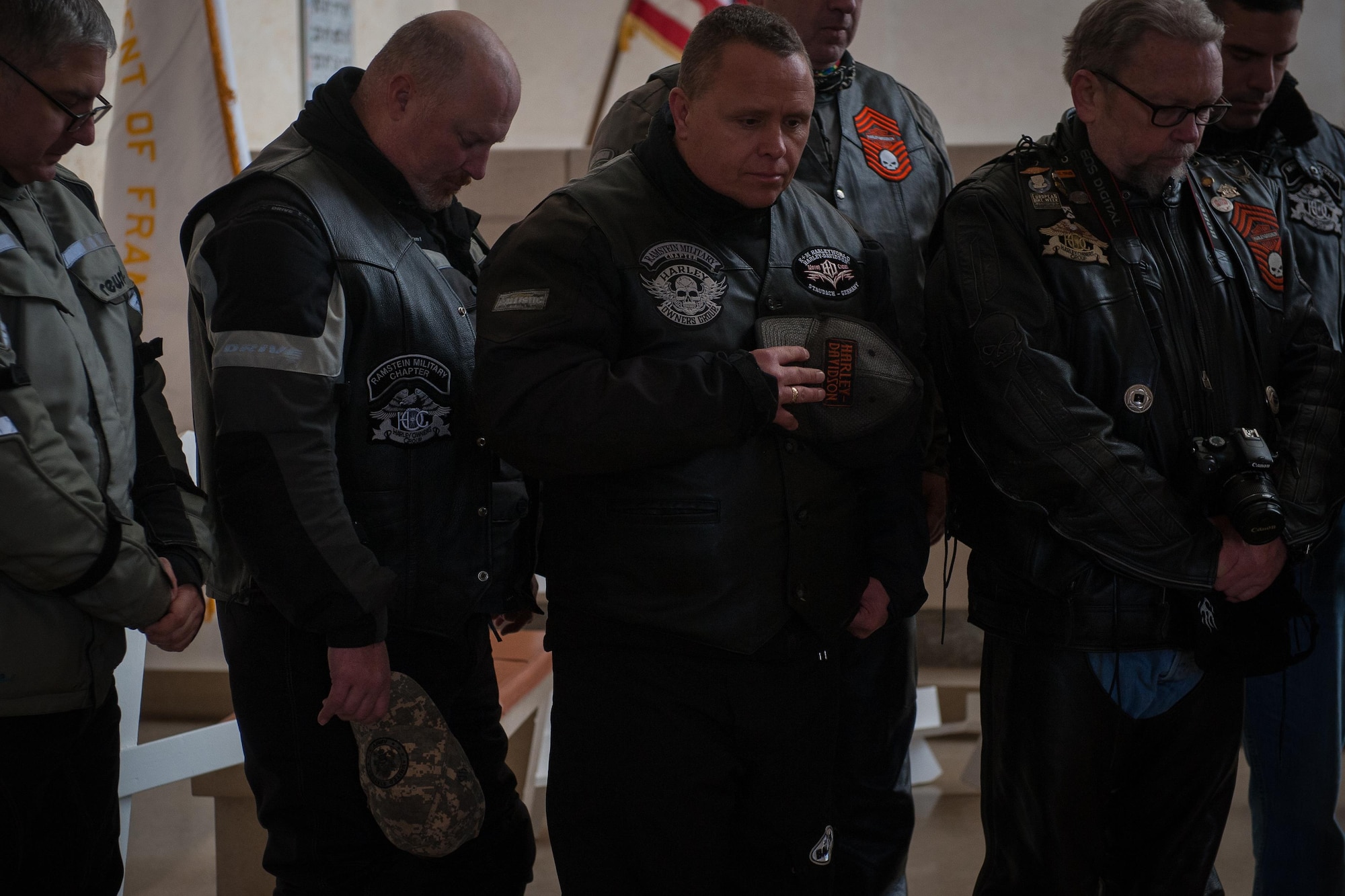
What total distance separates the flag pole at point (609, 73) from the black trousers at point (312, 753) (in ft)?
8.45

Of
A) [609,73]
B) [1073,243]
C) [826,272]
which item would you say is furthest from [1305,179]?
[609,73]

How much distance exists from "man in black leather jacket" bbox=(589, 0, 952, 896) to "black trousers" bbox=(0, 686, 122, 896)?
3.37ft

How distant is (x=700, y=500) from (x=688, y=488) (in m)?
0.02

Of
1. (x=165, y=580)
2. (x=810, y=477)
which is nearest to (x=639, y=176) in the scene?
(x=810, y=477)

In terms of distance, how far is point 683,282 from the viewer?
1.48 metres

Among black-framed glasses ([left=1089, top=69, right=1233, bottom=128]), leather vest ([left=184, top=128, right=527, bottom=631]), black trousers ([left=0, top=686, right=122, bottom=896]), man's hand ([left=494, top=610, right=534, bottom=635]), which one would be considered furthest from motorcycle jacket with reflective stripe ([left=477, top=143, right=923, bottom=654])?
black trousers ([left=0, top=686, right=122, bottom=896])

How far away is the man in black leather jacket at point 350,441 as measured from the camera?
56.7 inches

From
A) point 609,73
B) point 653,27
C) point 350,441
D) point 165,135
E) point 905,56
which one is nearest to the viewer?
point 350,441

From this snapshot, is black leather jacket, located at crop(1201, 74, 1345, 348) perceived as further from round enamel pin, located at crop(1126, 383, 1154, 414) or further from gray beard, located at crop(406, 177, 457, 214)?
gray beard, located at crop(406, 177, 457, 214)

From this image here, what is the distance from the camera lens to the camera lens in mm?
1549

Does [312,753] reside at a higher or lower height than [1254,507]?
lower

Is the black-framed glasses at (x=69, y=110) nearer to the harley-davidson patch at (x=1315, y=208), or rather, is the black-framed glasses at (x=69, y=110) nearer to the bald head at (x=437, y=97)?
the bald head at (x=437, y=97)

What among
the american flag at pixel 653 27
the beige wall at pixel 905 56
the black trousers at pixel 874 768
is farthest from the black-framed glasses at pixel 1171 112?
the american flag at pixel 653 27

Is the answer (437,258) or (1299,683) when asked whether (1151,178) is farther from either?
(437,258)
